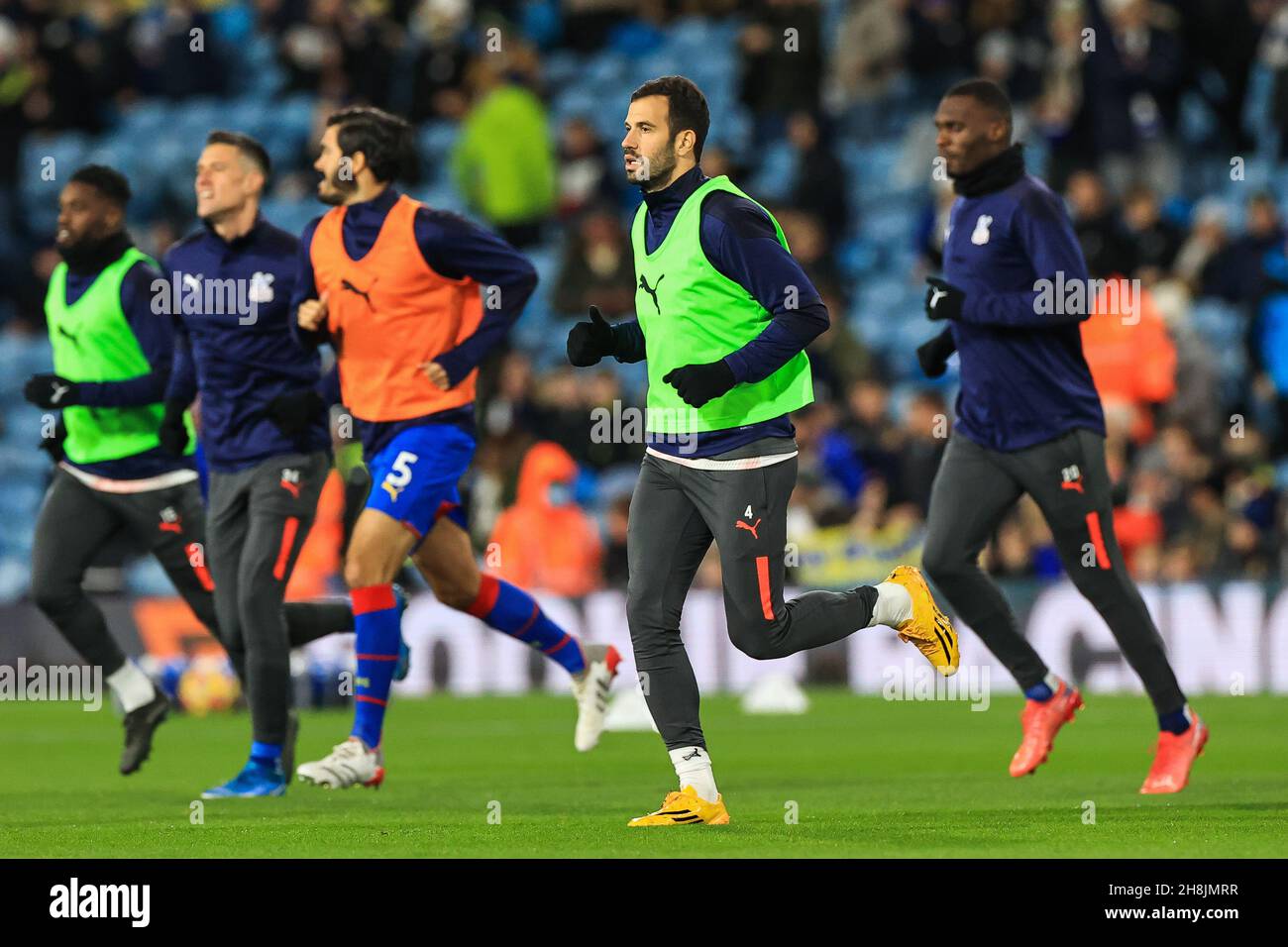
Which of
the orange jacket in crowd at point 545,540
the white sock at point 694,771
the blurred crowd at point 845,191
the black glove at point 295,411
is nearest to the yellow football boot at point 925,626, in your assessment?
the white sock at point 694,771

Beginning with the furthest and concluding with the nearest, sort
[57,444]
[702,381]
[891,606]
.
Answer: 1. [57,444]
2. [891,606]
3. [702,381]

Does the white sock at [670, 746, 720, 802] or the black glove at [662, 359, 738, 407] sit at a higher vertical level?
the black glove at [662, 359, 738, 407]

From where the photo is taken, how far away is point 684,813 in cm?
788

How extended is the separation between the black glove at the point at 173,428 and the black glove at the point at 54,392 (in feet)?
1.44

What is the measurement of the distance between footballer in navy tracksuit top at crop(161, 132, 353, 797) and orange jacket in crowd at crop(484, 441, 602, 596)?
26.9ft

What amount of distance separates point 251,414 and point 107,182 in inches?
64.7

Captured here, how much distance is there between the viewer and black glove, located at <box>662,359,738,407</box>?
7648mm

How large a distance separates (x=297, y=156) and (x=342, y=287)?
49.0 feet

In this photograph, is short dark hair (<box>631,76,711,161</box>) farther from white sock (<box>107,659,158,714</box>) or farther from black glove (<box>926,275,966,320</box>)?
white sock (<box>107,659,158,714</box>)

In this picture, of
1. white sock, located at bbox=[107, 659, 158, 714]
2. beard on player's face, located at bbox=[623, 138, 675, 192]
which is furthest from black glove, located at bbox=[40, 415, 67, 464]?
beard on player's face, located at bbox=[623, 138, 675, 192]

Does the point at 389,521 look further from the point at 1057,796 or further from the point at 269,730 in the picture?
the point at 1057,796

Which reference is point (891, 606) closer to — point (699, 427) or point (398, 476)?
point (699, 427)

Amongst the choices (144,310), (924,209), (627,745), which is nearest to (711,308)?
(144,310)

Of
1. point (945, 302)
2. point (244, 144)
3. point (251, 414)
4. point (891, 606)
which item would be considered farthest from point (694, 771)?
point (244, 144)
